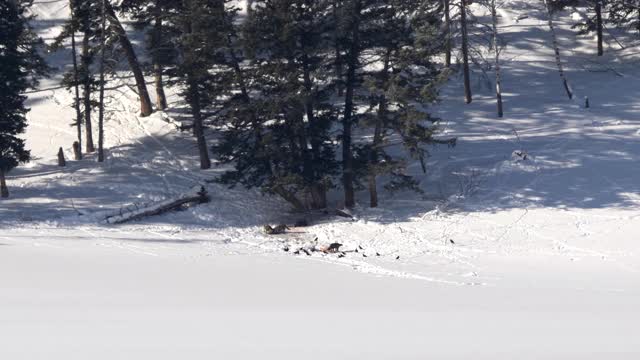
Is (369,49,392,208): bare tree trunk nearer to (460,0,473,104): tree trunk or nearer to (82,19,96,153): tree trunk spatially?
(460,0,473,104): tree trunk

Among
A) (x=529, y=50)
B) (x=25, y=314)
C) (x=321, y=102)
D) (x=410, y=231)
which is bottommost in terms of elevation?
(x=410, y=231)

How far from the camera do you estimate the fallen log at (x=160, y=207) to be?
988 inches

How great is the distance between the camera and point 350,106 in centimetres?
2647

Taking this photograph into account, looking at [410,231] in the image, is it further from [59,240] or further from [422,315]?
[422,315]

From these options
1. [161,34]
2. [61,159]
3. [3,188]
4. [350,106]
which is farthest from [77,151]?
[350,106]

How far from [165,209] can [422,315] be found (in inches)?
715

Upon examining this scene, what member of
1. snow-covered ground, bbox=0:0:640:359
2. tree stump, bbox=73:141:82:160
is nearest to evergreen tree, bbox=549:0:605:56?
snow-covered ground, bbox=0:0:640:359

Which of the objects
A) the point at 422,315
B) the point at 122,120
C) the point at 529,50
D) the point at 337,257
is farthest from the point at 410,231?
the point at 529,50

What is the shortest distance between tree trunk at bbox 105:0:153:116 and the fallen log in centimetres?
862

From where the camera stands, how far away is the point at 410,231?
2362 cm

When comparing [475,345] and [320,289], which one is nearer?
[475,345]

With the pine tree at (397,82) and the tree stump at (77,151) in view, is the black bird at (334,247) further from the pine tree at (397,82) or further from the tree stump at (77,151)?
the tree stump at (77,151)

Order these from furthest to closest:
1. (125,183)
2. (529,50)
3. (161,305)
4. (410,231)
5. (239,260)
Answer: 1. (529,50)
2. (125,183)
3. (410,231)
4. (239,260)
5. (161,305)

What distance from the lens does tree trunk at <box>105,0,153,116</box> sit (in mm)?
31159
